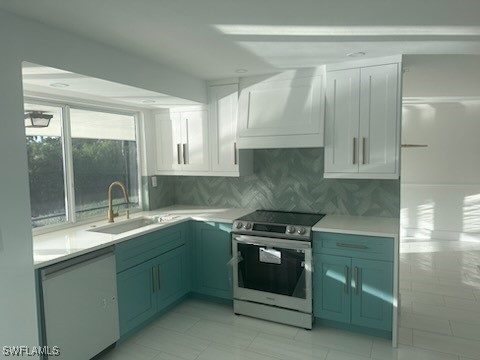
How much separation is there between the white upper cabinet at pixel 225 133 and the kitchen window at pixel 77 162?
0.97 m

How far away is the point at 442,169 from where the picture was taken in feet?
19.0

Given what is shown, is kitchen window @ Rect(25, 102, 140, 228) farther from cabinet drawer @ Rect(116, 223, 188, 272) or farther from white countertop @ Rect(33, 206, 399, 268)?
cabinet drawer @ Rect(116, 223, 188, 272)

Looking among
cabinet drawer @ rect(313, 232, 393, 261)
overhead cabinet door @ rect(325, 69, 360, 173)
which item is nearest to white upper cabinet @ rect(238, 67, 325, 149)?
overhead cabinet door @ rect(325, 69, 360, 173)

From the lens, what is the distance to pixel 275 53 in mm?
2594

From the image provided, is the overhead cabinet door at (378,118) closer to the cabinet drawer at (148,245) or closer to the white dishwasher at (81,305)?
the cabinet drawer at (148,245)

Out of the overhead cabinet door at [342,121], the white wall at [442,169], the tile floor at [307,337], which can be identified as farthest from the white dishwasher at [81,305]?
the white wall at [442,169]

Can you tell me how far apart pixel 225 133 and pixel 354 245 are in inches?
66.4

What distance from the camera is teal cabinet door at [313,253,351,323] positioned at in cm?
280

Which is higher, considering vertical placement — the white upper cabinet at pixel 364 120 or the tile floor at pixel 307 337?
the white upper cabinet at pixel 364 120

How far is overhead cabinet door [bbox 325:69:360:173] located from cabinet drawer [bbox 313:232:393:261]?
0.59 meters

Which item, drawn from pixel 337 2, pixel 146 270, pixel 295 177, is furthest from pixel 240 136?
pixel 337 2

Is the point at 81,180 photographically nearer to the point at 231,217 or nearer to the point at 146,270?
the point at 146,270

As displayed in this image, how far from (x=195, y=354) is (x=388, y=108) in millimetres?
2485

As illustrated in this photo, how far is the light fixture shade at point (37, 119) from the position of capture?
278 centimetres
